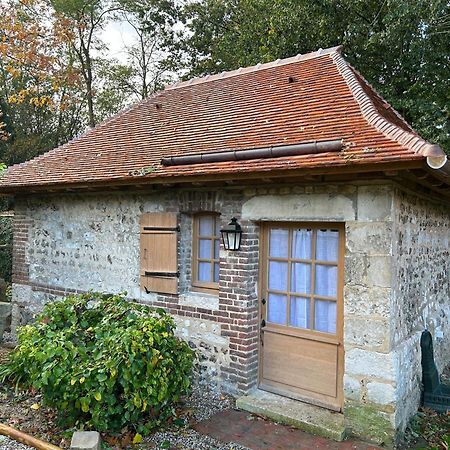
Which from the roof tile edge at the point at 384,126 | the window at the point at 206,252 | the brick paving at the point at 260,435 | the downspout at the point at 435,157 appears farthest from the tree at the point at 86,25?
the downspout at the point at 435,157

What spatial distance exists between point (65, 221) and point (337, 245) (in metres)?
4.84

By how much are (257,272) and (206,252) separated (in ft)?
2.98

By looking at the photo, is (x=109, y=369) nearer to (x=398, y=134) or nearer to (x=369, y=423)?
(x=369, y=423)

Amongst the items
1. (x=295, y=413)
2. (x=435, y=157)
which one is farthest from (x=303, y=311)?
(x=435, y=157)

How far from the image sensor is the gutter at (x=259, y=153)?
4379 millimetres

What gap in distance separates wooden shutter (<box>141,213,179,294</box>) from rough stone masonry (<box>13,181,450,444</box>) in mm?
127

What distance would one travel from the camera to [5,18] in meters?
13.1

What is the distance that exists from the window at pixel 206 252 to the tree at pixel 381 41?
711 centimetres

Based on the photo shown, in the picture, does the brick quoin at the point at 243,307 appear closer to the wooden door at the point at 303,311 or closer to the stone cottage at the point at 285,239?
the stone cottage at the point at 285,239

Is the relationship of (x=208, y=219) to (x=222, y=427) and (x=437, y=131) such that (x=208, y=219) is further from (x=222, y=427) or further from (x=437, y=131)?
(x=437, y=131)

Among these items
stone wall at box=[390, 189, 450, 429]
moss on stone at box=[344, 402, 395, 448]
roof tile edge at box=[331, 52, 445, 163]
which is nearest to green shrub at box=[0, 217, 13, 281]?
roof tile edge at box=[331, 52, 445, 163]

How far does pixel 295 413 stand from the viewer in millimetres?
4695

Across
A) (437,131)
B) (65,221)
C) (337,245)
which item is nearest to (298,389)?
(337,245)

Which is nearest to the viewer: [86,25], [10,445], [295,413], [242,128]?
[10,445]
